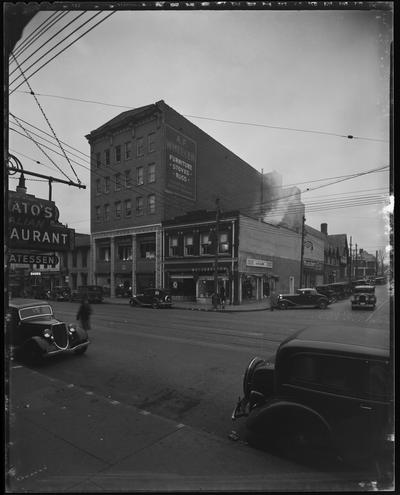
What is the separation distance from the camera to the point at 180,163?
74.1 ft

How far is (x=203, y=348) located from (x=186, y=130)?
2638 centimetres

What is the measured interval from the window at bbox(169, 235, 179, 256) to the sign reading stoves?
21.1 metres

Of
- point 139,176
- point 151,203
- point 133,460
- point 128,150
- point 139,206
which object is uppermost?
point 128,150

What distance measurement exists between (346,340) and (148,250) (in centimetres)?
2552

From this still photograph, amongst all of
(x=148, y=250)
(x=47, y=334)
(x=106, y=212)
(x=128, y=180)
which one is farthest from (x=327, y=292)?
(x=106, y=212)

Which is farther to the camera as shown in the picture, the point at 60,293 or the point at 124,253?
the point at 124,253

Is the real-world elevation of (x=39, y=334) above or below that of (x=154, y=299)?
above

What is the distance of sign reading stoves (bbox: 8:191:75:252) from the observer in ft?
12.9

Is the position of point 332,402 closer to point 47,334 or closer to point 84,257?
point 47,334

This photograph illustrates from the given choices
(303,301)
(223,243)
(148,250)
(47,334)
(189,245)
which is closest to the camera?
(47,334)

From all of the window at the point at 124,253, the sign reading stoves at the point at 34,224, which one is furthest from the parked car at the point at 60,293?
the window at the point at 124,253

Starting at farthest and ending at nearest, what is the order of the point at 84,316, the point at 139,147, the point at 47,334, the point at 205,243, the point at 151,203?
the point at 151,203 < the point at 139,147 < the point at 205,243 < the point at 84,316 < the point at 47,334

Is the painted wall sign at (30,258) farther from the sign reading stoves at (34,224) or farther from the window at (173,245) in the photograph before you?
the window at (173,245)
